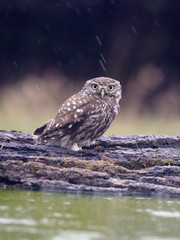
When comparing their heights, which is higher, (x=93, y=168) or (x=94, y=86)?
(x=94, y=86)

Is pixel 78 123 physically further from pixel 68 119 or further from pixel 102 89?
pixel 102 89

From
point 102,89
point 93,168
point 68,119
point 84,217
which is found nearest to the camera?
point 84,217

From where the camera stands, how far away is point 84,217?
425 cm

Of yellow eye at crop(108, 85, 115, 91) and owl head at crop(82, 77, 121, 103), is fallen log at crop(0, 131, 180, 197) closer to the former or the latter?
owl head at crop(82, 77, 121, 103)

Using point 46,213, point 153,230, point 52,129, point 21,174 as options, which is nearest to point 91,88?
point 52,129

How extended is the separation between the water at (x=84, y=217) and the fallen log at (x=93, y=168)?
263 millimetres

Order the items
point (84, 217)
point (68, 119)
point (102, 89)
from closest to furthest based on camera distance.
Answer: point (84, 217), point (68, 119), point (102, 89)

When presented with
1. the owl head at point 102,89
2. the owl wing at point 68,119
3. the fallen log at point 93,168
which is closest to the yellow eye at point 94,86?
the owl head at point 102,89

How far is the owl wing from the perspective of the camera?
6941mm

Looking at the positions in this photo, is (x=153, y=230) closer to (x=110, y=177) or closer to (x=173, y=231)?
(x=173, y=231)

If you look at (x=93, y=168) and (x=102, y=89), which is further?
(x=102, y=89)

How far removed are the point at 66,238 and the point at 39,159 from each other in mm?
2813

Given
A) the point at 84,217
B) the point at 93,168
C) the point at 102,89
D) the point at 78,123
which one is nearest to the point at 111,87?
the point at 102,89

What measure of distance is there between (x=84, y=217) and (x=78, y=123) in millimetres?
2871
